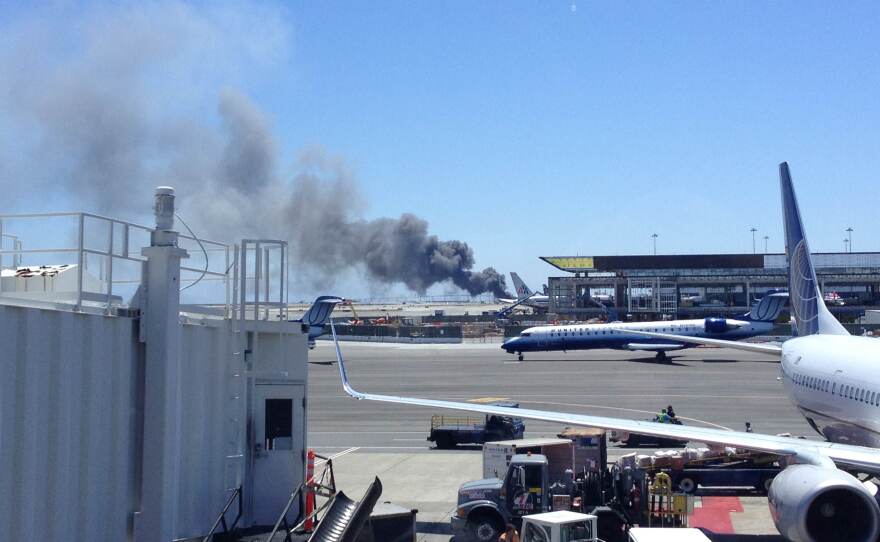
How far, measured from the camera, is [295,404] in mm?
17938

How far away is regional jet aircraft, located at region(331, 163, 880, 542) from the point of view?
15.2 metres

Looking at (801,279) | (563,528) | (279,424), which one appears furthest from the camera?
(801,279)

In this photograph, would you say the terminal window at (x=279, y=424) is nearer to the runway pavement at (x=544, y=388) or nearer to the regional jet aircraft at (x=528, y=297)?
the runway pavement at (x=544, y=388)

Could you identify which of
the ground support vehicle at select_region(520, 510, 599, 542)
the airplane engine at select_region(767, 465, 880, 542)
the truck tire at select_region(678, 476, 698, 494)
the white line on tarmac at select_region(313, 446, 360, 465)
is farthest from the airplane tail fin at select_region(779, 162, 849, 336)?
the white line on tarmac at select_region(313, 446, 360, 465)

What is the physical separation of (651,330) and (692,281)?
56.9 metres

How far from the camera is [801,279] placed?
30484 mm

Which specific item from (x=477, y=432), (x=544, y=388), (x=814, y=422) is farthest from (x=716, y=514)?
(x=544, y=388)

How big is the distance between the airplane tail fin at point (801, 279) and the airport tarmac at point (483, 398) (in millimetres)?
7765

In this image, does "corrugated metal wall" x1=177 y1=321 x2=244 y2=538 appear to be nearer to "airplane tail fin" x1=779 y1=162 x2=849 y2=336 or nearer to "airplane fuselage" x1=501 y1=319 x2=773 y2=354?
"airplane tail fin" x1=779 y1=162 x2=849 y2=336

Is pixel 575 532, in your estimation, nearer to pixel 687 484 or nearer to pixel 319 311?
pixel 687 484

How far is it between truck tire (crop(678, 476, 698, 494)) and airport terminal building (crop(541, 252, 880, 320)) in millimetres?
110307

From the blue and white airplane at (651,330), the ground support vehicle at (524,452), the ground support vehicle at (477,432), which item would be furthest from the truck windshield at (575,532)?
the blue and white airplane at (651,330)

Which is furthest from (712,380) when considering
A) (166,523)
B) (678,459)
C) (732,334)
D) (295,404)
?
(166,523)

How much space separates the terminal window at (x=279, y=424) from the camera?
17.5 m
